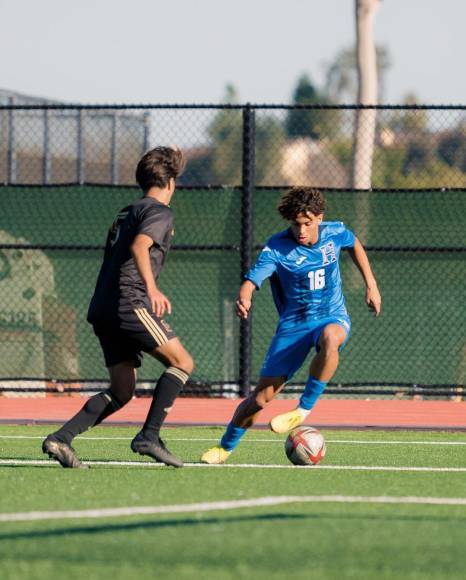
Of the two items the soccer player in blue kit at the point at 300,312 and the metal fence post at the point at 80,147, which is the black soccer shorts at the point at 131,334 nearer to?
the soccer player in blue kit at the point at 300,312

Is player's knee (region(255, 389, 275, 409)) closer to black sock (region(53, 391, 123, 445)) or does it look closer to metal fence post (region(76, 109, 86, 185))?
black sock (region(53, 391, 123, 445))

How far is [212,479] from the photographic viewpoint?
7949 mm

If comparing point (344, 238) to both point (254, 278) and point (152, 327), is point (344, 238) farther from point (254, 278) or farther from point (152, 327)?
point (152, 327)

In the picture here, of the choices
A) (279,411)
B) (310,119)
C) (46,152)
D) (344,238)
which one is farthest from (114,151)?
(310,119)

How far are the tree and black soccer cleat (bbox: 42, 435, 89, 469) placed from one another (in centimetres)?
8438

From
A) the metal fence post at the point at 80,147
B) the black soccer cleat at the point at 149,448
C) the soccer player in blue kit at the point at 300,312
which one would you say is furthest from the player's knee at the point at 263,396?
the metal fence post at the point at 80,147

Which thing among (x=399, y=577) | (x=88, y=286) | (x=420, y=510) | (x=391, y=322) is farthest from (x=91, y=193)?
(x=399, y=577)

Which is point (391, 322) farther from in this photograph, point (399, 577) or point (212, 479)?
point (399, 577)

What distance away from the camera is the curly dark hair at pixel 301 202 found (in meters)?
9.02

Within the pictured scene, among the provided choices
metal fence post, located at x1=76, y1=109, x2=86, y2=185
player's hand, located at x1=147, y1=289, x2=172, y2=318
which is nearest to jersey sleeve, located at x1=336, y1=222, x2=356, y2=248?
Answer: player's hand, located at x1=147, y1=289, x2=172, y2=318

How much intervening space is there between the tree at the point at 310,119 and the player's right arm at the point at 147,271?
8429cm

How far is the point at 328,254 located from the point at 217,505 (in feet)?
9.82

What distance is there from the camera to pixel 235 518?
6.17 meters

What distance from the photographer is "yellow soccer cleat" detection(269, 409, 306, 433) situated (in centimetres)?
889
